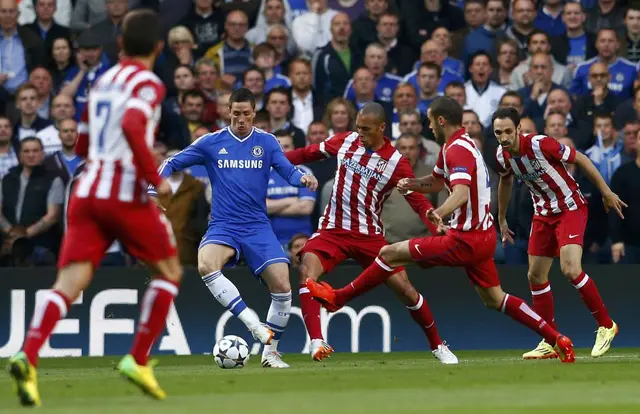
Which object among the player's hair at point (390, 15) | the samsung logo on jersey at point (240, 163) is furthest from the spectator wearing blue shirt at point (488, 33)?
the samsung logo on jersey at point (240, 163)

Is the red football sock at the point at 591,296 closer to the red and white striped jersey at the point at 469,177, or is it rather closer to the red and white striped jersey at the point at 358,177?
the red and white striped jersey at the point at 469,177

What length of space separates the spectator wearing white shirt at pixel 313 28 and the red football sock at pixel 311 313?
226 inches

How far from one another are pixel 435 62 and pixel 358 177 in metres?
4.59

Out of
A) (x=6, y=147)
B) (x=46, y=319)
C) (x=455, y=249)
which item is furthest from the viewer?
(x=6, y=147)

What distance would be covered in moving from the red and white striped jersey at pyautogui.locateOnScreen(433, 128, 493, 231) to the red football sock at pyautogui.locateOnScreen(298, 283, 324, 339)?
1.52m

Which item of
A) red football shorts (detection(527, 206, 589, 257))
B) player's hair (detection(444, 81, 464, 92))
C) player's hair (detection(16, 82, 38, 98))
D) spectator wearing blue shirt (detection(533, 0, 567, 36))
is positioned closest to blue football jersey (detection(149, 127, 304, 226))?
red football shorts (detection(527, 206, 589, 257))

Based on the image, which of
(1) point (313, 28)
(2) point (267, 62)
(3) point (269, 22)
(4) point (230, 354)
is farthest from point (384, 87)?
(4) point (230, 354)

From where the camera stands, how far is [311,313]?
1222cm

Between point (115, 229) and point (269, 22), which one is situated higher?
point (269, 22)

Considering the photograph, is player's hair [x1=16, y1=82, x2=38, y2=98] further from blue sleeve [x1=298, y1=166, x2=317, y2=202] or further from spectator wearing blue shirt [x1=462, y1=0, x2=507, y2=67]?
spectator wearing blue shirt [x1=462, y1=0, x2=507, y2=67]

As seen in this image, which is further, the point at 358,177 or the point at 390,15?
the point at 390,15

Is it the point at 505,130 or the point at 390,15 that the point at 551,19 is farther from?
the point at 505,130

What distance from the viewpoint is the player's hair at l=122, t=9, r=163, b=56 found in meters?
8.15

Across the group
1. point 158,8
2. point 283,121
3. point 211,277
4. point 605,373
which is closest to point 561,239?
point 605,373
